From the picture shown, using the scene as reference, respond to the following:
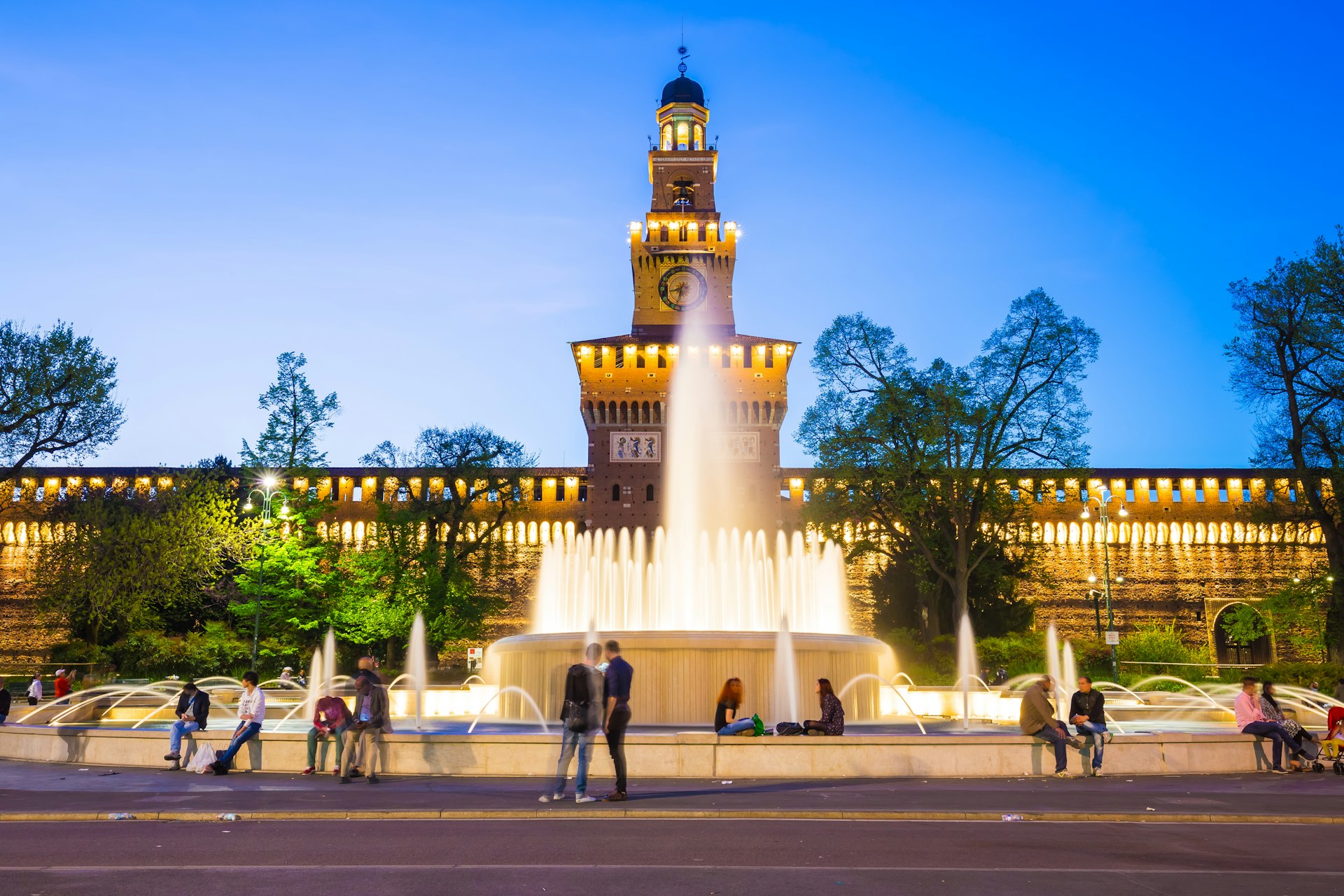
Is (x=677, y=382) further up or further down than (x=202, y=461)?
further up

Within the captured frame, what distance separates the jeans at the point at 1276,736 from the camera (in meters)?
13.1

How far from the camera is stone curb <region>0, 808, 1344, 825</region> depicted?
30.0ft

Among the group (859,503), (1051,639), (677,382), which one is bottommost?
(1051,639)

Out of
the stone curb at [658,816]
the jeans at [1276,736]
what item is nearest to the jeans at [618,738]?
the stone curb at [658,816]

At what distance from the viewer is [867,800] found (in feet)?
33.6

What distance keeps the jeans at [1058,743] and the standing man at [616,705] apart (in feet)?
16.6

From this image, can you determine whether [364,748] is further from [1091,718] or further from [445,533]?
[445,533]

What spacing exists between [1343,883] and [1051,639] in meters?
24.0

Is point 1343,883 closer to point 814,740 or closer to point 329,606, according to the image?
point 814,740

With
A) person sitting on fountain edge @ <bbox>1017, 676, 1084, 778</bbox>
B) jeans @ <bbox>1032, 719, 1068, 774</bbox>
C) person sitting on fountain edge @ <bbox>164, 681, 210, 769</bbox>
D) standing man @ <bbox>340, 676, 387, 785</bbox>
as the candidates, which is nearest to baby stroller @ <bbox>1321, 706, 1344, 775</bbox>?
person sitting on fountain edge @ <bbox>1017, 676, 1084, 778</bbox>

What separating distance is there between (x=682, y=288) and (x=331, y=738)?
50842mm

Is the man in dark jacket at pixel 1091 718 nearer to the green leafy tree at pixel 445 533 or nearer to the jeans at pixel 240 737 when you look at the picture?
the jeans at pixel 240 737

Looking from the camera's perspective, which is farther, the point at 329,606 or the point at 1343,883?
the point at 329,606

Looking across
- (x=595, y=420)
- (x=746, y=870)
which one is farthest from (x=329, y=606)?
(x=746, y=870)
